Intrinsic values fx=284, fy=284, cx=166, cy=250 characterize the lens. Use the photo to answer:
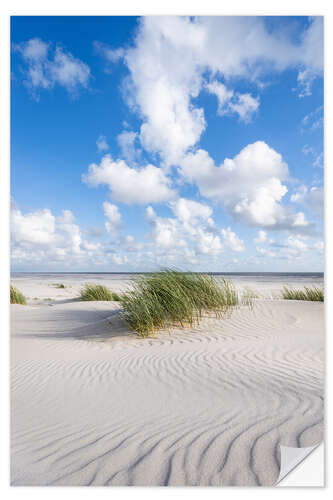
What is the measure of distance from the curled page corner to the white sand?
0.12 ft

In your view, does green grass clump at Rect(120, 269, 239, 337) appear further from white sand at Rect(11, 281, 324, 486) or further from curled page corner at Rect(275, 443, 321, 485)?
curled page corner at Rect(275, 443, 321, 485)

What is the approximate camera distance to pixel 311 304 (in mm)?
6414

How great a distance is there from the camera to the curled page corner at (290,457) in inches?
61.9

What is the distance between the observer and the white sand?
5.22ft

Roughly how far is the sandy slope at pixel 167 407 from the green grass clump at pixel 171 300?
0.39 metres

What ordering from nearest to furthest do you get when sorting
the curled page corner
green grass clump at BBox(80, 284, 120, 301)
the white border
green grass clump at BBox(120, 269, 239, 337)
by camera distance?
the curled page corner
the white border
green grass clump at BBox(120, 269, 239, 337)
green grass clump at BBox(80, 284, 120, 301)

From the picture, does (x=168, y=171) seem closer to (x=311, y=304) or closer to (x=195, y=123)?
(x=195, y=123)

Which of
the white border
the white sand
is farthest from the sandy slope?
the white border

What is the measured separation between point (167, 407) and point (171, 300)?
286 centimetres

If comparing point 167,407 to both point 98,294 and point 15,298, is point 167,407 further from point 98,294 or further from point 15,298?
point 15,298

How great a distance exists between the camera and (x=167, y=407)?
2287 mm

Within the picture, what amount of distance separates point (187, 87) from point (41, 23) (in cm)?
160
